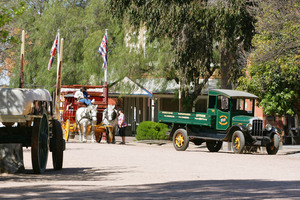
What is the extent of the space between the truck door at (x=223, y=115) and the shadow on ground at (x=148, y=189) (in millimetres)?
14906

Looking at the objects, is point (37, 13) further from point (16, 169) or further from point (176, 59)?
point (16, 169)

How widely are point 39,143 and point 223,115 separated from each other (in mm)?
15395

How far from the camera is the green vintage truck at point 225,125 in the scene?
27016 mm

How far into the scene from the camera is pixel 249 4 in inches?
1303

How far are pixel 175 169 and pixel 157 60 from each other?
27.5 m

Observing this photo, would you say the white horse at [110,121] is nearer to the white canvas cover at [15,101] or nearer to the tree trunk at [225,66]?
the tree trunk at [225,66]

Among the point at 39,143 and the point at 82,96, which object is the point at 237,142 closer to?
the point at 82,96

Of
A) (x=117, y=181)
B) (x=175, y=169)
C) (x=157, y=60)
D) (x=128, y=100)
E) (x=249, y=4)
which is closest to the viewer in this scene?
(x=117, y=181)

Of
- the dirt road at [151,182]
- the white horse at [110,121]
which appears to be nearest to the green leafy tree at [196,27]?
the white horse at [110,121]

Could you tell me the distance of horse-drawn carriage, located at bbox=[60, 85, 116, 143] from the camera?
3462 centimetres

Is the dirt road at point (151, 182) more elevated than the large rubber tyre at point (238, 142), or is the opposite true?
the large rubber tyre at point (238, 142)

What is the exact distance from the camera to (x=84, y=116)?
34438 millimetres

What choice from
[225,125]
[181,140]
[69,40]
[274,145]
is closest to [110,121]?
[181,140]

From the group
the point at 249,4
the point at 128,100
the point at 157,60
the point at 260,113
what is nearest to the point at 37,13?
the point at 128,100
